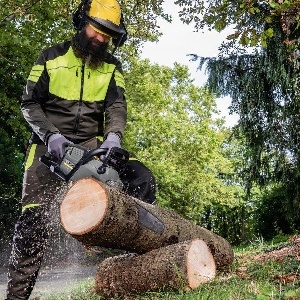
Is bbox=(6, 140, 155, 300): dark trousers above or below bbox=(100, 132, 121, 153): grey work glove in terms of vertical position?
below

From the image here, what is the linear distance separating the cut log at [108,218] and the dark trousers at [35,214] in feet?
0.81

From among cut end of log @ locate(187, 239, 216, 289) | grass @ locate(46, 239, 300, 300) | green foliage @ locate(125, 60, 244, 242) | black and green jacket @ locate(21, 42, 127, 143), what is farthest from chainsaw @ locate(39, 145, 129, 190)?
green foliage @ locate(125, 60, 244, 242)

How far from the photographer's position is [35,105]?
3.97 m

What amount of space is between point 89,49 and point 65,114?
536mm

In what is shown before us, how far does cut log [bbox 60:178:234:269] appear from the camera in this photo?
3.38m

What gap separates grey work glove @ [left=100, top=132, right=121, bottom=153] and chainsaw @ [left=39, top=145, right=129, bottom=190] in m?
0.15

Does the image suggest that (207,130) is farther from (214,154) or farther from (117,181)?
(117,181)

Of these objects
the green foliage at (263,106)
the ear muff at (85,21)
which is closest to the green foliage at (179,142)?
the green foliage at (263,106)

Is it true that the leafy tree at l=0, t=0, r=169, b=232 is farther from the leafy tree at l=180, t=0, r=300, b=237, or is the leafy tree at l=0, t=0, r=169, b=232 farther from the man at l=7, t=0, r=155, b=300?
the man at l=7, t=0, r=155, b=300

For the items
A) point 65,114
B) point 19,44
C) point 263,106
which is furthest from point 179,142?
point 65,114

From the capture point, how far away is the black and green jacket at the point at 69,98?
396 cm

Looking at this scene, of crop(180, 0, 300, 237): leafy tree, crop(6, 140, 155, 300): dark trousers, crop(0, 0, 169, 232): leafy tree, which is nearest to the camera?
crop(6, 140, 155, 300): dark trousers

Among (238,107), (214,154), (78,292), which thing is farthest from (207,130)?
(78,292)

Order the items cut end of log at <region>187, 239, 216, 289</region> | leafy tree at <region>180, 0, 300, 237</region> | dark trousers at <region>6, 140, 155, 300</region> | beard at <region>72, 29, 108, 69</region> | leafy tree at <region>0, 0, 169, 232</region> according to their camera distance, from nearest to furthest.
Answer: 1. cut end of log at <region>187, 239, 216, 289</region>
2. dark trousers at <region>6, 140, 155, 300</region>
3. beard at <region>72, 29, 108, 69</region>
4. leafy tree at <region>0, 0, 169, 232</region>
5. leafy tree at <region>180, 0, 300, 237</region>
